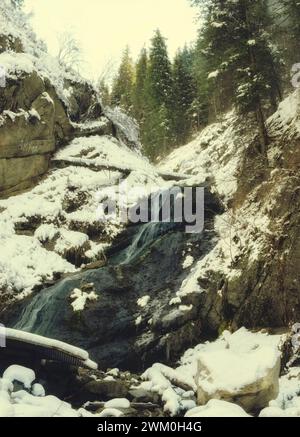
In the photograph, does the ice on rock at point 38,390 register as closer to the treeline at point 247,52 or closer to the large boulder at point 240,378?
the large boulder at point 240,378

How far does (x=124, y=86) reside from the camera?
53.6 meters

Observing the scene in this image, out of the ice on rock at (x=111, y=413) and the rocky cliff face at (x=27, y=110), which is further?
the rocky cliff face at (x=27, y=110)

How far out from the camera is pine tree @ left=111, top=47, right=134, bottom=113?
2001 inches

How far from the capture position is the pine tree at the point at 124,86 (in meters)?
50.8

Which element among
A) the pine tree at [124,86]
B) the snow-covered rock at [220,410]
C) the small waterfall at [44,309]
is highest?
the pine tree at [124,86]

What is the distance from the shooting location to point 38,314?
1350cm

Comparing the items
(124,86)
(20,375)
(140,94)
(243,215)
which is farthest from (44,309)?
(124,86)

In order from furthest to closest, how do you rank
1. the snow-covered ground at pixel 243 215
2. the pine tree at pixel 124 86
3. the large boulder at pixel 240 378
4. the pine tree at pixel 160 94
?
the pine tree at pixel 124 86 → the pine tree at pixel 160 94 → the snow-covered ground at pixel 243 215 → the large boulder at pixel 240 378

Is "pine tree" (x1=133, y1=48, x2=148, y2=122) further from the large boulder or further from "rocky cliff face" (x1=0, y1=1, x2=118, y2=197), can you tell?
the large boulder

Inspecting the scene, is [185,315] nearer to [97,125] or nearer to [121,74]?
[97,125]

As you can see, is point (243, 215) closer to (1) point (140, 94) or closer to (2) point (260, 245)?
(2) point (260, 245)

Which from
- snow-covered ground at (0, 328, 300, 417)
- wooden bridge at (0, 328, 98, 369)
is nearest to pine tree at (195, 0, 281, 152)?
snow-covered ground at (0, 328, 300, 417)

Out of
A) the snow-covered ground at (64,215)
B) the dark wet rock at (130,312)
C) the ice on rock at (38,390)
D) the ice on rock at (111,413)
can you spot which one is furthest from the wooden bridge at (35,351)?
the snow-covered ground at (64,215)
